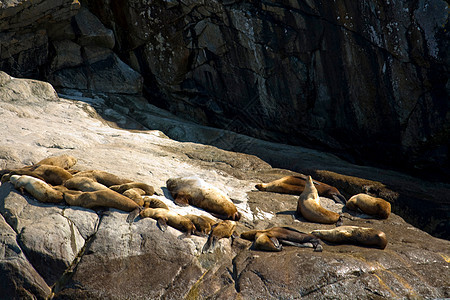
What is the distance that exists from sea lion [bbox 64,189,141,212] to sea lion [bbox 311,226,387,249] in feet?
8.68

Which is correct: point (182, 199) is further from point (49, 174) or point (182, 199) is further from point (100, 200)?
point (49, 174)

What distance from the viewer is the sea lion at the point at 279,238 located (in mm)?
5887

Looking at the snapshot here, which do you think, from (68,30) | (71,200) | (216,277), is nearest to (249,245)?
(216,277)

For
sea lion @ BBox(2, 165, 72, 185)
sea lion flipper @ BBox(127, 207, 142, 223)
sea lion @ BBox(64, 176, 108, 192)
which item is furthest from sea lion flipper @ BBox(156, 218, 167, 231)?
sea lion @ BBox(2, 165, 72, 185)

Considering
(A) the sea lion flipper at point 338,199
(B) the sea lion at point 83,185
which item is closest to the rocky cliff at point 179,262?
(B) the sea lion at point 83,185

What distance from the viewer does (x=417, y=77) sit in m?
11.5

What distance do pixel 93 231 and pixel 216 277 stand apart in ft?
5.48

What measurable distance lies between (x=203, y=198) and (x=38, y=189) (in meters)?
2.42

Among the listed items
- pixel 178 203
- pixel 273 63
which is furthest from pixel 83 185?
pixel 273 63

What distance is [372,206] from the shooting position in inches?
314

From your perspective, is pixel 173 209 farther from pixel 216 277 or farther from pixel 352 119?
pixel 352 119

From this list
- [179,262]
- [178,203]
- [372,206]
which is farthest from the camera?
[372,206]

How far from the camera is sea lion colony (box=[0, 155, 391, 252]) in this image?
238 inches

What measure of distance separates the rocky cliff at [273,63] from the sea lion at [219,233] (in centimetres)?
666
